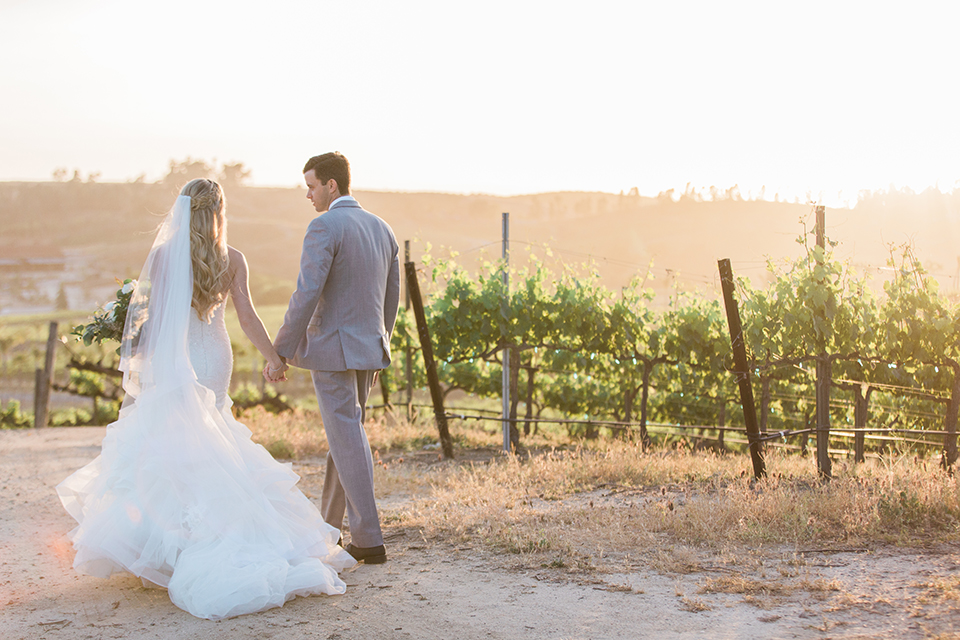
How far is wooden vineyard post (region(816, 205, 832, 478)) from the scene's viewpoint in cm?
610

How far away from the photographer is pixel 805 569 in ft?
11.9

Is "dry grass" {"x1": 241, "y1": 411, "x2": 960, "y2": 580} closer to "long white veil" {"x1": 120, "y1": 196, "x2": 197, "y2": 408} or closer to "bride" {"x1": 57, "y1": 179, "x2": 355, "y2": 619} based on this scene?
"bride" {"x1": 57, "y1": 179, "x2": 355, "y2": 619}

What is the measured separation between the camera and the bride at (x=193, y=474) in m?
3.37

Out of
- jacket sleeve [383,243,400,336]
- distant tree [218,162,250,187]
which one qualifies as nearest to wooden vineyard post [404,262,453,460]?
jacket sleeve [383,243,400,336]

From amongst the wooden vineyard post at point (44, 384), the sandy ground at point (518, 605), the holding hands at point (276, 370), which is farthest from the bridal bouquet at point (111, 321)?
the wooden vineyard post at point (44, 384)

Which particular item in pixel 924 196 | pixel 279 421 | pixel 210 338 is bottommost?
pixel 279 421

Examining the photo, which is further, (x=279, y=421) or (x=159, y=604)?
(x=279, y=421)

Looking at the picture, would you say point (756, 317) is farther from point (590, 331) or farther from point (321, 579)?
point (321, 579)

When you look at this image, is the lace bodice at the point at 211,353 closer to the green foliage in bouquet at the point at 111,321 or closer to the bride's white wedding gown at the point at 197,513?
the bride's white wedding gown at the point at 197,513

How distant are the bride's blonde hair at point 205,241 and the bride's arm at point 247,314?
0.09m

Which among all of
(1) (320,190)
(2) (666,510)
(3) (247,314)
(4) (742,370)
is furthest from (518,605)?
(4) (742,370)

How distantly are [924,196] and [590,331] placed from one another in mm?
32203

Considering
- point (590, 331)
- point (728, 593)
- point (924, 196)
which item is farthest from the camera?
point (924, 196)

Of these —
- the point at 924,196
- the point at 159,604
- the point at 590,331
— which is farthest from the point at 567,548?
the point at 924,196
